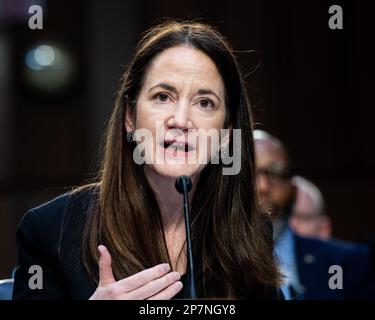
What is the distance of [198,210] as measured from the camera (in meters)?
1.73

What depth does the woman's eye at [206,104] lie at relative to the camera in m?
1.62

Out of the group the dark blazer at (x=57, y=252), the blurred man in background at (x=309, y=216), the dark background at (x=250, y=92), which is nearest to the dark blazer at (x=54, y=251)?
the dark blazer at (x=57, y=252)

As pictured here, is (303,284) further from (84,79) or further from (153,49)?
(84,79)

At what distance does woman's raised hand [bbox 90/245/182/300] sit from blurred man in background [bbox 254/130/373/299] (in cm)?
153

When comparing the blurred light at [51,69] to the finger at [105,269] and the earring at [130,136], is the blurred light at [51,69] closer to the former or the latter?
the earring at [130,136]

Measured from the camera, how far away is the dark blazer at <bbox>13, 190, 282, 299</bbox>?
5.12 feet

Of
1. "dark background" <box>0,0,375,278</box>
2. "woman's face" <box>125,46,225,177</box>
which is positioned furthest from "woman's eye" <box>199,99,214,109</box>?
"dark background" <box>0,0,375,278</box>

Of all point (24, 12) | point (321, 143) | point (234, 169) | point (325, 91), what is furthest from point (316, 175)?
point (234, 169)

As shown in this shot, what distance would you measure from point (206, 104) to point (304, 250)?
1.53 m

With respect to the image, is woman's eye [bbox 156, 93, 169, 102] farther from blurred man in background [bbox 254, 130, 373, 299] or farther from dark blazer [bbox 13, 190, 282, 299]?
blurred man in background [bbox 254, 130, 373, 299]

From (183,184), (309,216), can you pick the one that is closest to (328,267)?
(309,216)

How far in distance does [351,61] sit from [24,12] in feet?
6.26

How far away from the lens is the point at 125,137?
1682mm

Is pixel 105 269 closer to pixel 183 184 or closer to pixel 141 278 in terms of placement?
pixel 141 278
